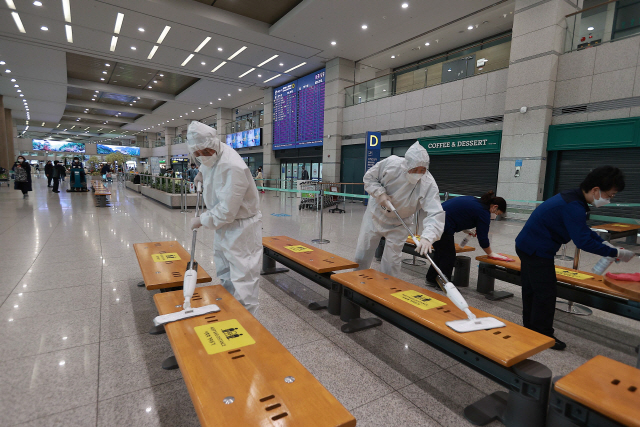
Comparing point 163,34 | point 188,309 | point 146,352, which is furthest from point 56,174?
point 188,309

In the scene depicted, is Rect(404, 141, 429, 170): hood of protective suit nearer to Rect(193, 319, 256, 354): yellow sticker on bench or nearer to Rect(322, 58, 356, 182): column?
Rect(193, 319, 256, 354): yellow sticker on bench

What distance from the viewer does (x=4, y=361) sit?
7.24 feet

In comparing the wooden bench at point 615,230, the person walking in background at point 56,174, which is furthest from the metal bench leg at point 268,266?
the person walking in background at point 56,174

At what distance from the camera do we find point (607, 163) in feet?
27.0

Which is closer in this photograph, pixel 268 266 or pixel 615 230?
pixel 268 266

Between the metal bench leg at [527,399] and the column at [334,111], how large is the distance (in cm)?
1396

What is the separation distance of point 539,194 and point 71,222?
12028 mm

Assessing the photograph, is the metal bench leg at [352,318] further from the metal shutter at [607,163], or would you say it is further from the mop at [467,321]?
the metal shutter at [607,163]

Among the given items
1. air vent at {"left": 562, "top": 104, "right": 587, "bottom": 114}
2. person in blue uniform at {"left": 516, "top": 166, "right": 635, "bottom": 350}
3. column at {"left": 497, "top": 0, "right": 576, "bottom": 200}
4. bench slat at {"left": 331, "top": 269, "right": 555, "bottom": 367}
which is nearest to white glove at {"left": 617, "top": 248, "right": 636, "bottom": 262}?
person in blue uniform at {"left": 516, "top": 166, "right": 635, "bottom": 350}

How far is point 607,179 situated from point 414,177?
1.35 meters

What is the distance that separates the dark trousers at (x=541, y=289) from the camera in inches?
100

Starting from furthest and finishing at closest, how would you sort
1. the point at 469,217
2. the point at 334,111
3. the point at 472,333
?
the point at 334,111
the point at 469,217
the point at 472,333

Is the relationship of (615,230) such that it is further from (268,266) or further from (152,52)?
(152,52)

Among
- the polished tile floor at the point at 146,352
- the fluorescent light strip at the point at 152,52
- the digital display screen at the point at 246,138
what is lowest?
the polished tile floor at the point at 146,352
